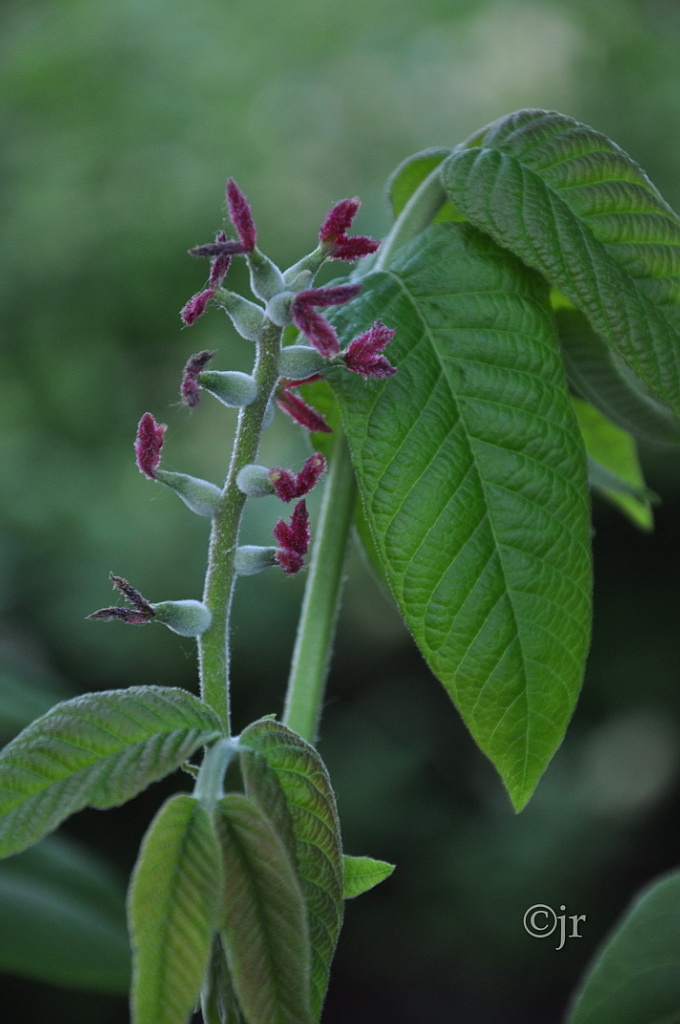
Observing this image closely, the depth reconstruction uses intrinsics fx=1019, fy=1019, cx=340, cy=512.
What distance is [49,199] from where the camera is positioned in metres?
3.50

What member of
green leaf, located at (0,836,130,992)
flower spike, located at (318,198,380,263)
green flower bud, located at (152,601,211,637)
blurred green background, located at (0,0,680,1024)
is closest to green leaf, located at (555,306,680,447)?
flower spike, located at (318,198,380,263)

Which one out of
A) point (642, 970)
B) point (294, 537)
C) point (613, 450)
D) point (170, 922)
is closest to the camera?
point (170, 922)

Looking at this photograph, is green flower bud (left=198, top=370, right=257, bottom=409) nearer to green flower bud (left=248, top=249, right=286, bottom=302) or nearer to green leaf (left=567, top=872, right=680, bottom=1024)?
green flower bud (left=248, top=249, right=286, bottom=302)

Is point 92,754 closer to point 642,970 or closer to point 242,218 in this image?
point 242,218

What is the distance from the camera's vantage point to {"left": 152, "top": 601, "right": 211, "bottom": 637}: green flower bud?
16.0 inches

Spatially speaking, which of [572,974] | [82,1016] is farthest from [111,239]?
[572,974]

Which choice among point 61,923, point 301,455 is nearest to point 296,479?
point 61,923

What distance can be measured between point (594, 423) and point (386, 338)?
373 millimetres

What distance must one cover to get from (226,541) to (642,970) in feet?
1.21

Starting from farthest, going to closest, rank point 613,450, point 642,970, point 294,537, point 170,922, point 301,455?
point 301,455 < point 613,450 < point 642,970 < point 294,537 < point 170,922

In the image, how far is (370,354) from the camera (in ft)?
1.44

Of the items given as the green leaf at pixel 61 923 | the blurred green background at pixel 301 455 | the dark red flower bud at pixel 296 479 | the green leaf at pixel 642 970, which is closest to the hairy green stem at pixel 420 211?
the dark red flower bud at pixel 296 479

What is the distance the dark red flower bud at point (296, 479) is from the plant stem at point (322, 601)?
0.07m

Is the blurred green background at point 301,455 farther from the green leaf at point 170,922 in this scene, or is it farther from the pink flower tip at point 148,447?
the green leaf at point 170,922
